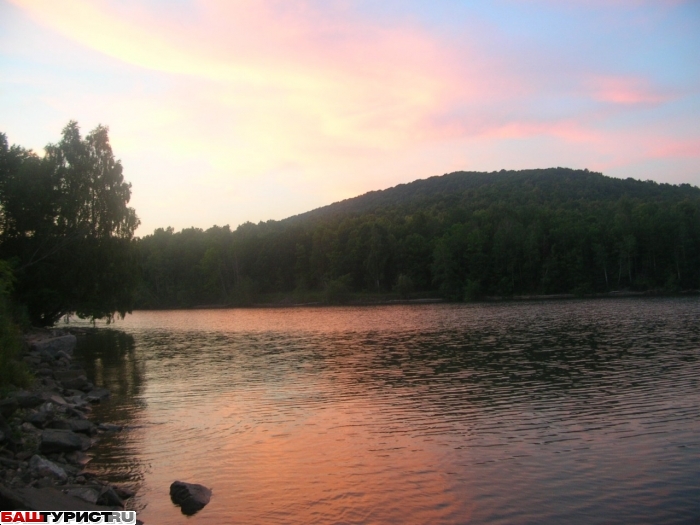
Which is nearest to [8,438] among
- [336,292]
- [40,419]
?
[40,419]

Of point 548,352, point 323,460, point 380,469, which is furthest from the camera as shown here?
point 548,352

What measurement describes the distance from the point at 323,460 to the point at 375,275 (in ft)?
363

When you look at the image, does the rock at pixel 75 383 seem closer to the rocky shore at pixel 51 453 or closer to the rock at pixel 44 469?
the rocky shore at pixel 51 453

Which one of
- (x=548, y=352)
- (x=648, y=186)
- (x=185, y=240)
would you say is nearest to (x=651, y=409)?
(x=548, y=352)

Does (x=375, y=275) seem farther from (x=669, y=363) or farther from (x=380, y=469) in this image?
(x=380, y=469)

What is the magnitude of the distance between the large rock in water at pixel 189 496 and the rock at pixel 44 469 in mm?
2679

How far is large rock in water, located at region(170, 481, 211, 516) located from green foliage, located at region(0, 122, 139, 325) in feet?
117

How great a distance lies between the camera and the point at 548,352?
34.1 meters

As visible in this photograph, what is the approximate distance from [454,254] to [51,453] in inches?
4214

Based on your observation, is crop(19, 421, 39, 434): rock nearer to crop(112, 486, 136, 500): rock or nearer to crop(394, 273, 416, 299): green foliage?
crop(112, 486, 136, 500): rock

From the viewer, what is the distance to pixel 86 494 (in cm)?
1221

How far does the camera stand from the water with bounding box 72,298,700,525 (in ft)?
40.8

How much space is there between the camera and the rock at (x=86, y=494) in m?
12.1

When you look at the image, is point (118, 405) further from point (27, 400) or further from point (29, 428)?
point (29, 428)
